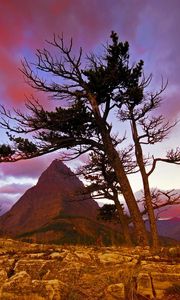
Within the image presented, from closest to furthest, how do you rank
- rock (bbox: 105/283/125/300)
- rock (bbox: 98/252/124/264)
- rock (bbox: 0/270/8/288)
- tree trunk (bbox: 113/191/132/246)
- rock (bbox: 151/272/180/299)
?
rock (bbox: 105/283/125/300) → rock (bbox: 151/272/180/299) → rock (bbox: 0/270/8/288) → rock (bbox: 98/252/124/264) → tree trunk (bbox: 113/191/132/246)

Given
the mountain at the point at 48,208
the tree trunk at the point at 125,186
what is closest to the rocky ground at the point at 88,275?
the tree trunk at the point at 125,186

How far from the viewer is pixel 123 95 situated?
18.5m

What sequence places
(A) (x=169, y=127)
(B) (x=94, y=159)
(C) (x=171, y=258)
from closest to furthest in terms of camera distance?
(C) (x=171, y=258)
(A) (x=169, y=127)
(B) (x=94, y=159)

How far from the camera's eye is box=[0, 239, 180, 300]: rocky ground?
7.05m

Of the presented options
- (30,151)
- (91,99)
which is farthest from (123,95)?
(30,151)

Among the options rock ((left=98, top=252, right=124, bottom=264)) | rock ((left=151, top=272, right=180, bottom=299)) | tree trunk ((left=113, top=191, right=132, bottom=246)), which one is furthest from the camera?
tree trunk ((left=113, top=191, right=132, bottom=246))

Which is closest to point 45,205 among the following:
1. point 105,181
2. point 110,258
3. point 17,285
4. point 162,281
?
point 105,181

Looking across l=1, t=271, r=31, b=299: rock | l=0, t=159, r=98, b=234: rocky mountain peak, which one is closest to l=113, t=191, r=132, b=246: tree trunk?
l=1, t=271, r=31, b=299: rock

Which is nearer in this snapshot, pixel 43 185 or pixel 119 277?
pixel 119 277

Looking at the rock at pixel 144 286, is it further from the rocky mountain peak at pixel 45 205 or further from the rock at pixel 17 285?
the rocky mountain peak at pixel 45 205

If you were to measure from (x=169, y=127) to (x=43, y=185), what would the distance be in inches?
5469

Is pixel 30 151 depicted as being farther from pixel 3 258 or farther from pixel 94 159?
pixel 3 258

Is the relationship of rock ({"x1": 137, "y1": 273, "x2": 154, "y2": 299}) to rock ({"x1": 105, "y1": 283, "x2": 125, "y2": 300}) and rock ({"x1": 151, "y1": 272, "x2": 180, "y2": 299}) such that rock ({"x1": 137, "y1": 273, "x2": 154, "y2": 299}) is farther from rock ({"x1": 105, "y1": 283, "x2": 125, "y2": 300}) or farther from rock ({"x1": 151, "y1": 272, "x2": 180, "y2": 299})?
rock ({"x1": 105, "y1": 283, "x2": 125, "y2": 300})

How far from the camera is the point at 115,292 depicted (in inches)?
278
